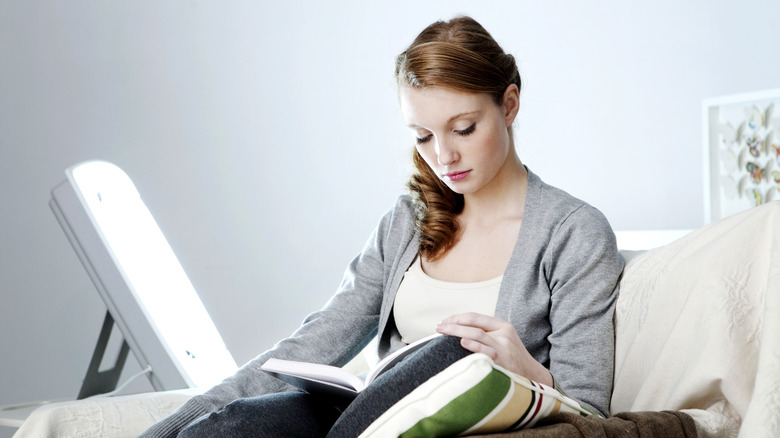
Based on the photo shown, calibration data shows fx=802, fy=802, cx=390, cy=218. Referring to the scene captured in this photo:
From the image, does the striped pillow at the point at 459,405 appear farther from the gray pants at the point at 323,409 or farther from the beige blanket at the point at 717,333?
the beige blanket at the point at 717,333

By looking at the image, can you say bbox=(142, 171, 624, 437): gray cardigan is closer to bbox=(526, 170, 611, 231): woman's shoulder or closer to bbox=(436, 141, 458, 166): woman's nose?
bbox=(526, 170, 611, 231): woman's shoulder

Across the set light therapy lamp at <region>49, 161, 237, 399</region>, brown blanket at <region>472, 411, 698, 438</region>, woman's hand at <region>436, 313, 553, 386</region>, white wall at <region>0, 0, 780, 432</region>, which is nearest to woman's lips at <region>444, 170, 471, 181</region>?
woman's hand at <region>436, 313, 553, 386</region>

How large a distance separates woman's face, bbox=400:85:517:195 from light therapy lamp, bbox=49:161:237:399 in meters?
0.81

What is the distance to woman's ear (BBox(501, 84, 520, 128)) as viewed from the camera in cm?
148

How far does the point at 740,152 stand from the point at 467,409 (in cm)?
185

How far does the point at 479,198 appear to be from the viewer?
5.12 feet

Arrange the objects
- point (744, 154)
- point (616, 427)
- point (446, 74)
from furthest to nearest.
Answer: point (744, 154), point (446, 74), point (616, 427)

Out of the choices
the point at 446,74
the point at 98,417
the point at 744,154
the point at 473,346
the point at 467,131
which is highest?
the point at 446,74

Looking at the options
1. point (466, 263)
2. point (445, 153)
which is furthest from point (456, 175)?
point (466, 263)

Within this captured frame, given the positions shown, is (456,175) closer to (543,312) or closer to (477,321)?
(543,312)

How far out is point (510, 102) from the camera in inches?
58.9

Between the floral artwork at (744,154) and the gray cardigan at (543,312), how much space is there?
3.59ft

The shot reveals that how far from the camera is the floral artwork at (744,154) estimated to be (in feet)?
7.43

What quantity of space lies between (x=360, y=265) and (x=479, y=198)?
11.3 inches
